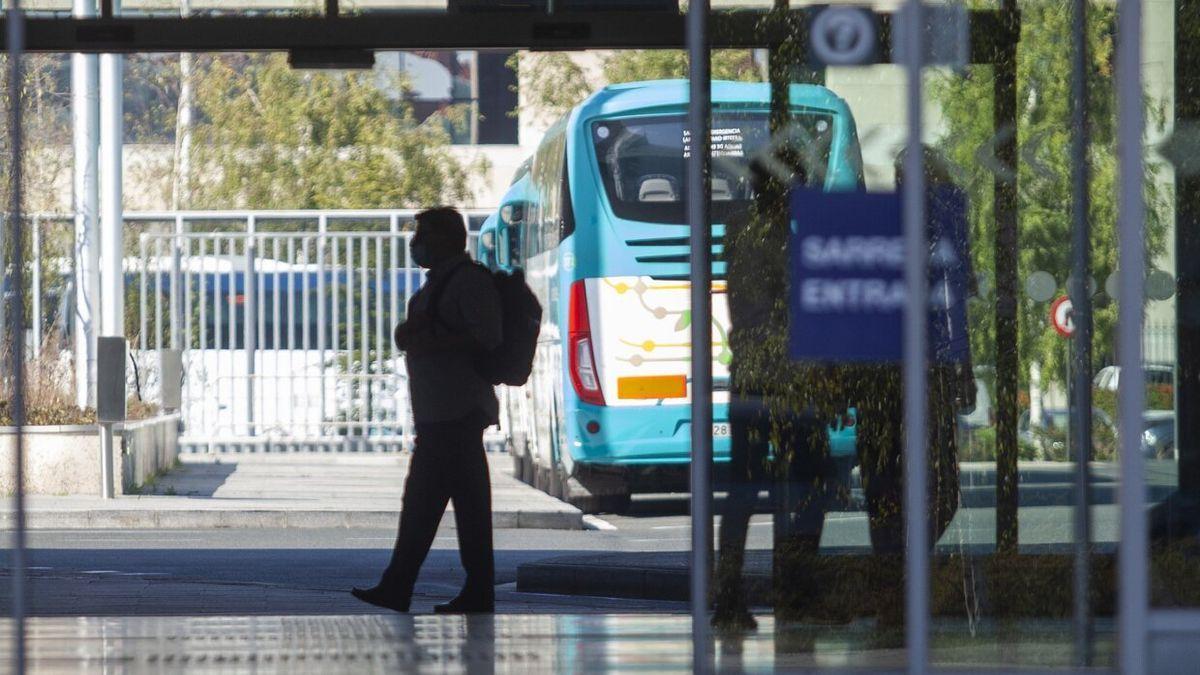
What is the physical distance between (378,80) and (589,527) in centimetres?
1819

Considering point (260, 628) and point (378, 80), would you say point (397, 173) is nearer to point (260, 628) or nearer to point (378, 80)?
point (378, 80)

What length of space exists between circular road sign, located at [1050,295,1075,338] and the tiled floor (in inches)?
43.2

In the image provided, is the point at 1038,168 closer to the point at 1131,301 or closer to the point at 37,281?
the point at 1131,301

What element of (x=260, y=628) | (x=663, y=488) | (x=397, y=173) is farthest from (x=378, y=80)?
(x=260, y=628)

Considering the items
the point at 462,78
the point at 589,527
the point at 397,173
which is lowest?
the point at 589,527

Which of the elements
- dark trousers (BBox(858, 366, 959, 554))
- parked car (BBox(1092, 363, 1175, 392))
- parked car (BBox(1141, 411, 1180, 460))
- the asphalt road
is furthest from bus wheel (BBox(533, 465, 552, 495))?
parked car (BBox(1141, 411, 1180, 460))

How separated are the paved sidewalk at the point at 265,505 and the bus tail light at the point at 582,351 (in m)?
0.98

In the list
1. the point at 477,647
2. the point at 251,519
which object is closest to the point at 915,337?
the point at 477,647

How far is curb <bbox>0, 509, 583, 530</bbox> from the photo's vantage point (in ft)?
50.1

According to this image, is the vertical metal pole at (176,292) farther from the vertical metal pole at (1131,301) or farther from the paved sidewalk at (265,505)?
the vertical metal pole at (1131,301)

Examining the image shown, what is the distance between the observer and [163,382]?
2003 centimetres

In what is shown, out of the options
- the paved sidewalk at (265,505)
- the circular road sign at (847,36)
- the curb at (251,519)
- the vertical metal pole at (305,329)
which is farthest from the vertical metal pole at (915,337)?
the vertical metal pole at (305,329)

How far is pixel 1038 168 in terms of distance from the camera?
7105 mm

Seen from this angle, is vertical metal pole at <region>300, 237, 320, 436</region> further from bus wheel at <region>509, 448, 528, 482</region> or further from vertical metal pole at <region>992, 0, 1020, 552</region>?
vertical metal pole at <region>992, 0, 1020, 552</region>
